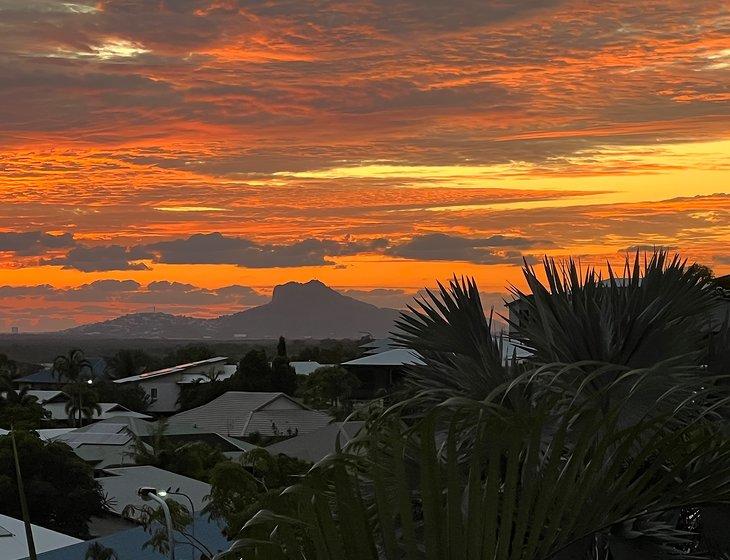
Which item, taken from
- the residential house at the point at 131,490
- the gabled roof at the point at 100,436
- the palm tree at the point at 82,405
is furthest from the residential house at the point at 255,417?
the residential house at the point at 131,490

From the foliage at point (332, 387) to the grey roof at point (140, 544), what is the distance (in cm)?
5424

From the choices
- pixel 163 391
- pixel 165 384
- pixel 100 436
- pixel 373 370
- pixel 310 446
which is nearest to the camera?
pixel 310 446

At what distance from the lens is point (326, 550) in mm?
3111

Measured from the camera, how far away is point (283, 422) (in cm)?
7556

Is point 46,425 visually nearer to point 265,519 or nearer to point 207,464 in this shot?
point 207,464

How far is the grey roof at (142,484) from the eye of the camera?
126 ft

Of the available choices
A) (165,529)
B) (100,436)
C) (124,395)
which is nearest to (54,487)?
(165,529)

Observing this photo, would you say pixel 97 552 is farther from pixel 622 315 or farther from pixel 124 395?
pixel 124 395

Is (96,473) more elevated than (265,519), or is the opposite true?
(265,519)

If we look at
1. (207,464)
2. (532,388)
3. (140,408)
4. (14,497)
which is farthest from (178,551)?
(140,408)

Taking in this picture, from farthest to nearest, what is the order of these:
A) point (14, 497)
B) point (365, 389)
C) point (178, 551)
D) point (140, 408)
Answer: point (140, 408) → point (365, 389) → point (14, 497) → point (178, 551)

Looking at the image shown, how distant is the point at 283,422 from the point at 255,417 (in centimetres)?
273

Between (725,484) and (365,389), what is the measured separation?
8594 cm

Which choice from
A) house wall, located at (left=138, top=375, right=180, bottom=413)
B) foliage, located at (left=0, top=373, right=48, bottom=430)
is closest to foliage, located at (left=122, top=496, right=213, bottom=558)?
foliage, located at (left=0, top=373, right=48, bottom=430)
